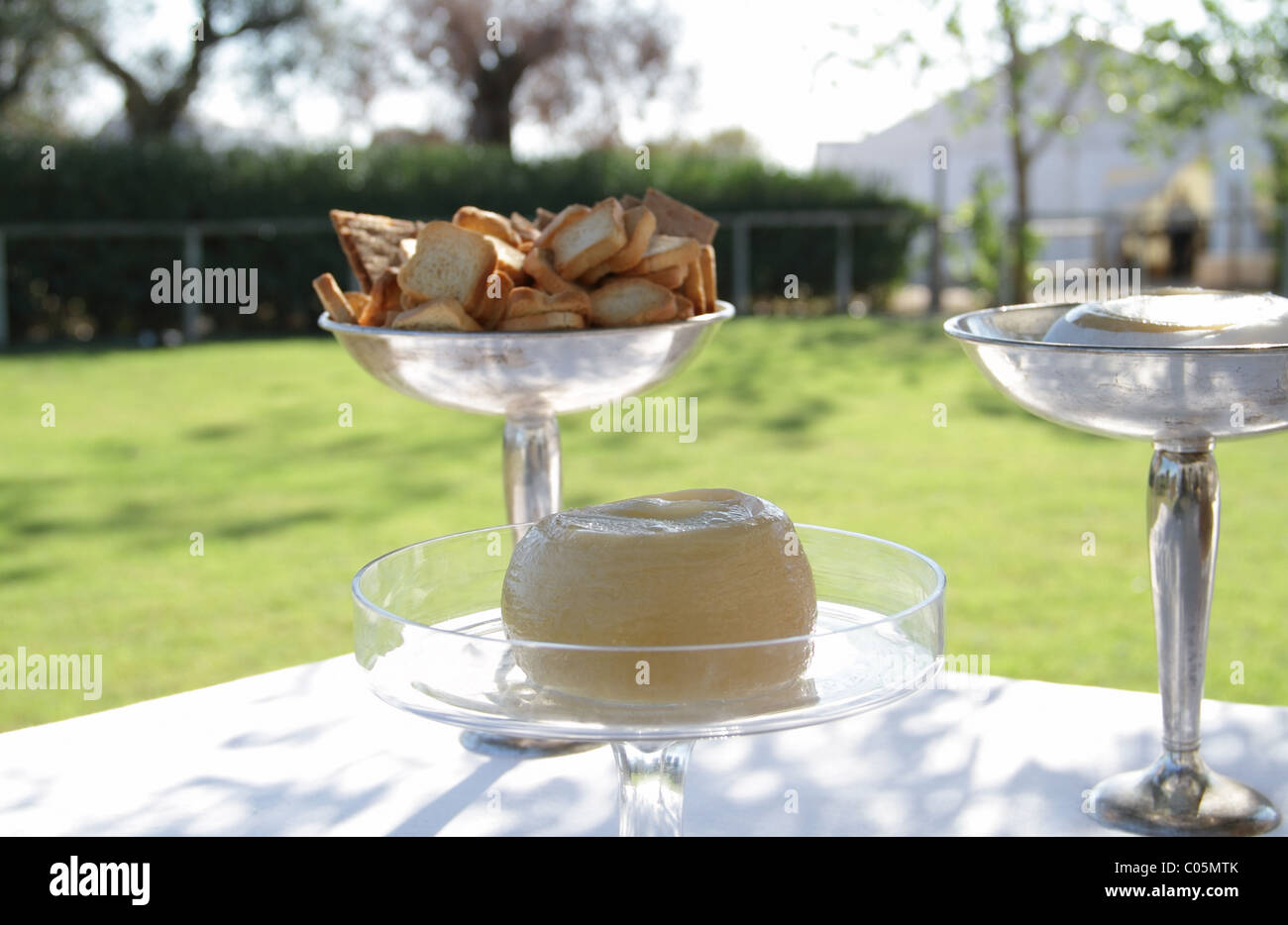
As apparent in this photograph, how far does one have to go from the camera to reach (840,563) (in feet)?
4.14

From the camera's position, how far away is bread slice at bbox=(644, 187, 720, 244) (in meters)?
2.23

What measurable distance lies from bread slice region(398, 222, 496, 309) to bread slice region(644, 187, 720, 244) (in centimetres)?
42

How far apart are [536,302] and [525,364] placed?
90mm

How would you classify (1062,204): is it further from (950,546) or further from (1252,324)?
(1252,324)

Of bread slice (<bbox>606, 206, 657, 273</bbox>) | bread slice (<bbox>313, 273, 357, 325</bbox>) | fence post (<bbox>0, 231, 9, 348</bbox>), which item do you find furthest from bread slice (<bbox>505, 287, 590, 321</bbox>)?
fence post (<bbox>0, 231, 9, 348</bbox>)

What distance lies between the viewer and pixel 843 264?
16125 mm

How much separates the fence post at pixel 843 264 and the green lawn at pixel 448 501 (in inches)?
207

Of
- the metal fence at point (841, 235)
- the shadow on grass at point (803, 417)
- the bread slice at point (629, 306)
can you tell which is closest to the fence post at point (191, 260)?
the metal fence at point (841, 235)

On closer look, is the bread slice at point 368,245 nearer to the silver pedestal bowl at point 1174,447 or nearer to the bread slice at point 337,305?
the bread slice at point 337,305

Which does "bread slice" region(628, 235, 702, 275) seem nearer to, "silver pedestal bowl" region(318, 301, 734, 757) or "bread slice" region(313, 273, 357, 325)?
"silver pedestal bowl" region(318, 301, 734, 757)

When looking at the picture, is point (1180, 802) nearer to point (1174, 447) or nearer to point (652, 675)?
point (1174, 447)

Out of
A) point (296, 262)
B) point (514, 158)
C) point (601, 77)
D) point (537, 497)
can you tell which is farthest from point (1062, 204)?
point (537, 497)

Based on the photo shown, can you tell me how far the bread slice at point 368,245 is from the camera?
2176 millimetres

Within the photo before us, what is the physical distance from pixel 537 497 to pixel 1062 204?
90.4 ft
